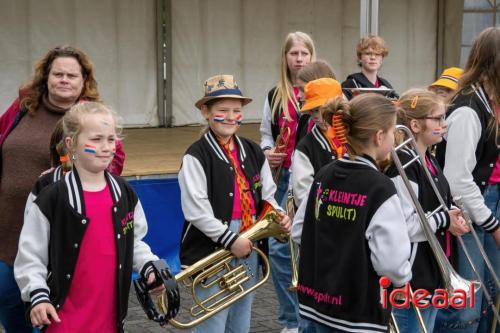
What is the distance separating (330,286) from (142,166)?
522cm

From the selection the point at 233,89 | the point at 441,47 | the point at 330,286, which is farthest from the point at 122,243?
the point at 441,47

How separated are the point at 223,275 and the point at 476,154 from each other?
4.88 feet

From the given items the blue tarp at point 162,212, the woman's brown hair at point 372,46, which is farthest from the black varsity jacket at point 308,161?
the woman's brown hair at point 372,46

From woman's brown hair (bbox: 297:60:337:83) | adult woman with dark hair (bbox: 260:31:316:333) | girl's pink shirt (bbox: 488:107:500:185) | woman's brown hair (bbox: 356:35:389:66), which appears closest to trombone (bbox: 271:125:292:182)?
adult woman with dark hair (bbox: 260:31:316:333)

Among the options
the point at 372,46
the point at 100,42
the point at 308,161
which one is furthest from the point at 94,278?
the point at 100,42

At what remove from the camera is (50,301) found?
3393 millimetres

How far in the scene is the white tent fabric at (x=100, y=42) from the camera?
1195cm

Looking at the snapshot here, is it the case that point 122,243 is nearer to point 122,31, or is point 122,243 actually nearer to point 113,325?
point 113,325

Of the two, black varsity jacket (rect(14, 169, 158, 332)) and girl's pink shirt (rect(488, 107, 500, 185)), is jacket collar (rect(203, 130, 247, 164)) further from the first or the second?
girl's pink shirt (rect(488, 107, 500, 185))

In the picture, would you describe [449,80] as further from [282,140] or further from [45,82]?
[45,82]

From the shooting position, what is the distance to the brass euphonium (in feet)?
14.5

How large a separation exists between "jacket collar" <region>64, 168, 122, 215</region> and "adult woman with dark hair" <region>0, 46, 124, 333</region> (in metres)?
0.72

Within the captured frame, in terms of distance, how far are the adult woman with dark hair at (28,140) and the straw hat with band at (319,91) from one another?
3.60 ft

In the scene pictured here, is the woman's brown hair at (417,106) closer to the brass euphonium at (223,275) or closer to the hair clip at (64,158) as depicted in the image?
the brass euphonium at (223,275)
